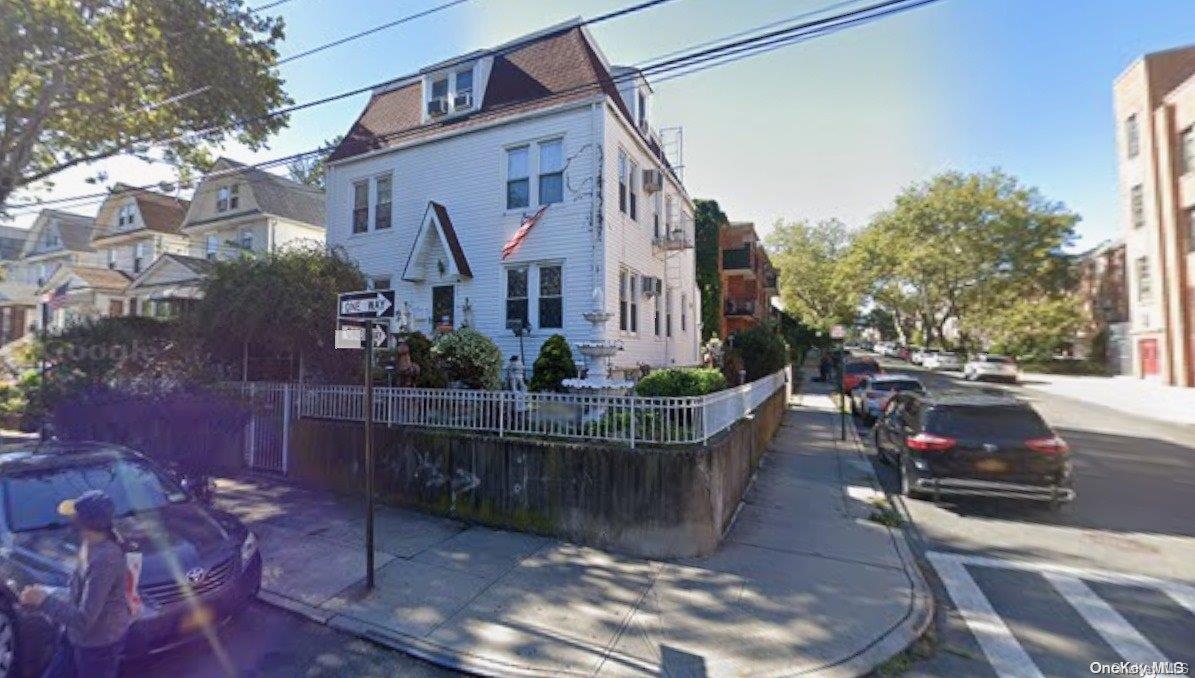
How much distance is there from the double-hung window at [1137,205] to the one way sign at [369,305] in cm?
3928

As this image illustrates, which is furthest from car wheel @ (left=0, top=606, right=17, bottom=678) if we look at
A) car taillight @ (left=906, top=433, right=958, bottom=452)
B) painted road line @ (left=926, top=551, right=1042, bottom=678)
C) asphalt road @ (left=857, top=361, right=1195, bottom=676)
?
car taillight @ (left=906, top=433, right=958, bottom=452)

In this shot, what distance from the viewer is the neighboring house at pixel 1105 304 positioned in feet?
112

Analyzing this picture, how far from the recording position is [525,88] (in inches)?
525

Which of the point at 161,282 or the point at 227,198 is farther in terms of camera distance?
the point at 227,198

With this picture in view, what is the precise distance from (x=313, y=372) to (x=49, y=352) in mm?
6442

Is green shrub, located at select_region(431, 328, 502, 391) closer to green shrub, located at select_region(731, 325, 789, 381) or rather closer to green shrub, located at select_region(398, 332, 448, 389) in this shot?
green shrub, located at select_region(398, 332, 448, 389)

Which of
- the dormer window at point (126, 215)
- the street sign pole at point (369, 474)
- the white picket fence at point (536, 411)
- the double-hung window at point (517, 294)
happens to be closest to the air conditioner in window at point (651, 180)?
the double-hung window at point (517, 294)

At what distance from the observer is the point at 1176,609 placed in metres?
4.61

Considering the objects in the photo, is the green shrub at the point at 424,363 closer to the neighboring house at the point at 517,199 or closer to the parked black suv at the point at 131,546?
the neighboring house at the point at 517,199

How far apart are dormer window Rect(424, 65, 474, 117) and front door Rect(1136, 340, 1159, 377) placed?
117ft

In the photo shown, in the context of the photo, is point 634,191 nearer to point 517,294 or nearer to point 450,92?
point 517,294

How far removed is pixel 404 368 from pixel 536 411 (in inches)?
114

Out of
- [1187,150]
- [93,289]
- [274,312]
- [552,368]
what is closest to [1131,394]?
[1187,150]
